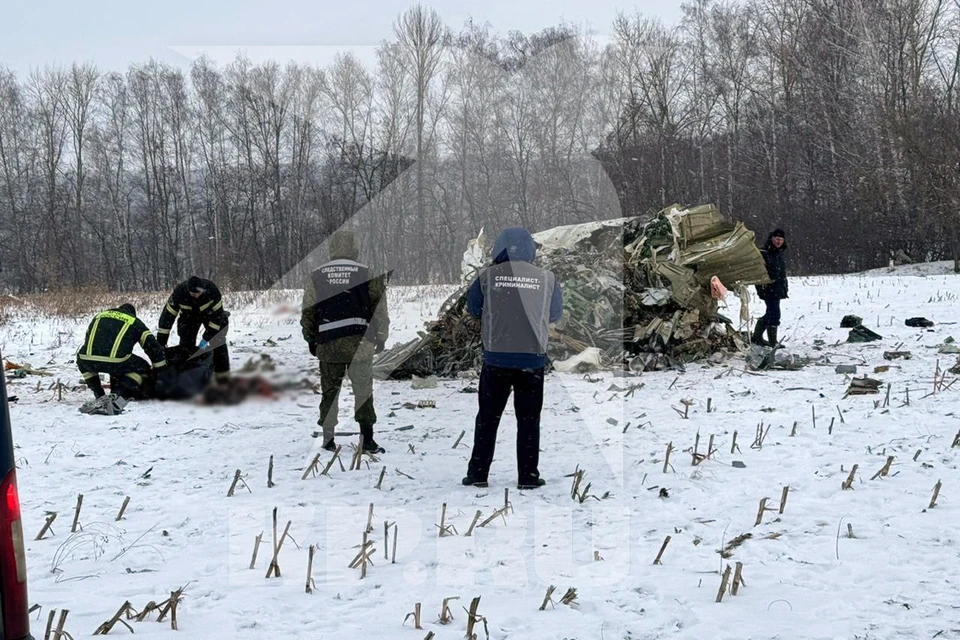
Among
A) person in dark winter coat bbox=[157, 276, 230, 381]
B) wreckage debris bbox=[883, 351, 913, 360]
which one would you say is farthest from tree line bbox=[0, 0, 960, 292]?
wreckage debris bbox=[883, 351, 913, 360]

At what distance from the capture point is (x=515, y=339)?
5047 millimetres

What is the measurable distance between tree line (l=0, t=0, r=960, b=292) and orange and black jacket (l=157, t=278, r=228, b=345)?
0.24 feet

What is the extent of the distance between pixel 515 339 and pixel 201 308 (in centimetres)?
339

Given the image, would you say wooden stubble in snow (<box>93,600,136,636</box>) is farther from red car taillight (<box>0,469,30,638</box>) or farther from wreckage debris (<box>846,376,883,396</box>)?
wreckage debris (<box>846,376,883,396</box>)

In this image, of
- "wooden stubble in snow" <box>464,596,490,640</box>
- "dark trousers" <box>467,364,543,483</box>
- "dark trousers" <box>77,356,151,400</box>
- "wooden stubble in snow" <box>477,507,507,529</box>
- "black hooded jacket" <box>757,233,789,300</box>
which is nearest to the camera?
"dark trousers" <box>77,356,151,400</box>

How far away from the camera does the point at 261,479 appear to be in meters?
5.47

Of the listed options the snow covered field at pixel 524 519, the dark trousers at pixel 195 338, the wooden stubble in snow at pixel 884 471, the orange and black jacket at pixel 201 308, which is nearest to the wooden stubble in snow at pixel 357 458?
the snow covered field at pixel 524 519

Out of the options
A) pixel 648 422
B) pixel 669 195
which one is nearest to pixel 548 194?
pixel 669 195

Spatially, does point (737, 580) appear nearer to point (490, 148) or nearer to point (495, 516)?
point (495, 516)

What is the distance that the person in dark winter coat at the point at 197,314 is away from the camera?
5.13 ft

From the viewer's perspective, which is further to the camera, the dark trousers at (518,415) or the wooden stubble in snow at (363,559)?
the dark trousers at (518,415)

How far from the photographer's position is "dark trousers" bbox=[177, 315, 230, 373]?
1.20 meters

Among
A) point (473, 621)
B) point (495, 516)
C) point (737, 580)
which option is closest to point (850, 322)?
point (495, 516)

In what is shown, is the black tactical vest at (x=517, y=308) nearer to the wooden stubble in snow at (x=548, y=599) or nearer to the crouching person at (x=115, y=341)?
the wooden stubble in snow at (x=548, y=599)
